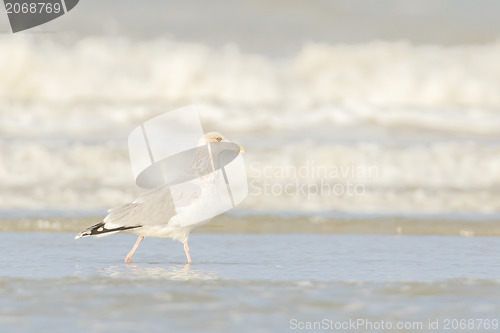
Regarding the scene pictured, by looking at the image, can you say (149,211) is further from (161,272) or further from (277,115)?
(277,115)

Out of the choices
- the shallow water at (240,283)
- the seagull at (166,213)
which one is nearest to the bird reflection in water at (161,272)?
the shallow water at (240,283)

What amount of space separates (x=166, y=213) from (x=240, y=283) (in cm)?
173

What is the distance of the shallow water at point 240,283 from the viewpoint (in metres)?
5.00

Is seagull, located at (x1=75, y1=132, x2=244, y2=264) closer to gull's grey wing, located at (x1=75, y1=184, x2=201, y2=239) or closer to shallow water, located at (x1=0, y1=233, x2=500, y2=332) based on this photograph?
gull's grey wing, located at (x1=75, y1=184, x2=201, y2=239)

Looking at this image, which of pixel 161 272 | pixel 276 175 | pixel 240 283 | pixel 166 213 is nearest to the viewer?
pixel 240 283

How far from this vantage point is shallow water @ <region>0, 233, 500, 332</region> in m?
5.00

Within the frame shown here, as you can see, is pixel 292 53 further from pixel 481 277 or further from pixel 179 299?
pixel 179 299

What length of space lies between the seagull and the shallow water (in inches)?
9.6

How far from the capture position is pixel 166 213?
770 cm

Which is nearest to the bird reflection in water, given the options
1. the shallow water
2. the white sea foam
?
the shallow water

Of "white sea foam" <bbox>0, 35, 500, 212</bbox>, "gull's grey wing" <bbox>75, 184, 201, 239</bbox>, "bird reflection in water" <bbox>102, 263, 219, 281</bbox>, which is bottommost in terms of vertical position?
"white sea foam" <bbox>0, 35, 500, 212</bbox>

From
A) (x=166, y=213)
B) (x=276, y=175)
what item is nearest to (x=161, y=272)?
(x=166, y=213)

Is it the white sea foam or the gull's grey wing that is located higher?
the gull's grey wing

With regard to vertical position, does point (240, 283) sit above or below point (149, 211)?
below
